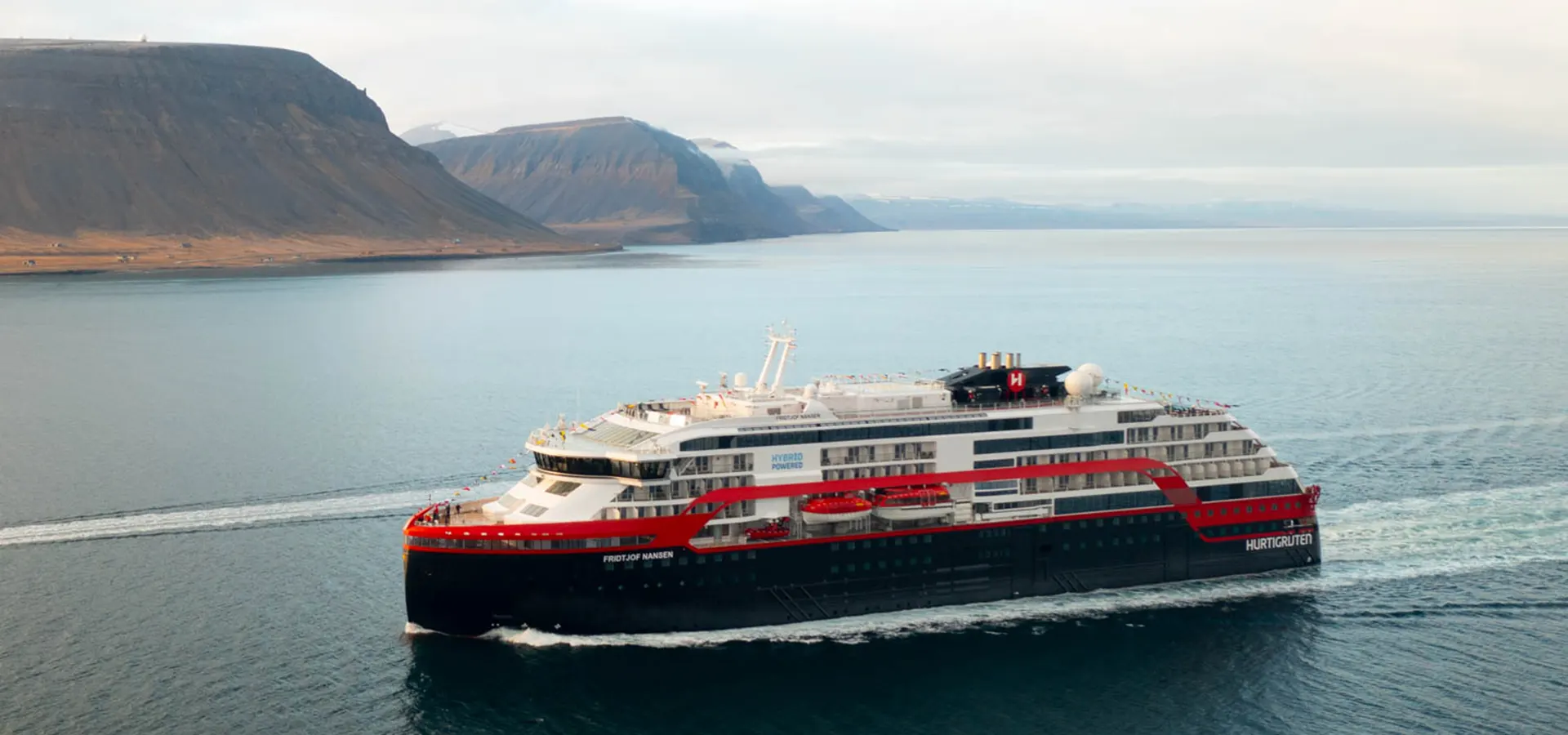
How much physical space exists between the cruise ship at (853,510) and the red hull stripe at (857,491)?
0.06m

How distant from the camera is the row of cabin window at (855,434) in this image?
39.2 meters

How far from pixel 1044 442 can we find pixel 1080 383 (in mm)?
2443

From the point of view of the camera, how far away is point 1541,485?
5319cm

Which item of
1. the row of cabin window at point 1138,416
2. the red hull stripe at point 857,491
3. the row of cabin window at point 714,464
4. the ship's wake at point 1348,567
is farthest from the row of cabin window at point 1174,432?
the row of cabin window at point 714,464

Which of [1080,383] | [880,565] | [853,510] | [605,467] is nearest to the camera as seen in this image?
[605,467]

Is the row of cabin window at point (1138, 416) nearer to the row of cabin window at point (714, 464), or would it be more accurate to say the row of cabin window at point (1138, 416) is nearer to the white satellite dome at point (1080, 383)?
the white satellite dome at point (1080, 383)

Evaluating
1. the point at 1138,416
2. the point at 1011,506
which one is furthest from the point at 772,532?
the point at 1138,416

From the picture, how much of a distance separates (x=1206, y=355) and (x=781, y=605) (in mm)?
66121

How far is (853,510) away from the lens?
130ft

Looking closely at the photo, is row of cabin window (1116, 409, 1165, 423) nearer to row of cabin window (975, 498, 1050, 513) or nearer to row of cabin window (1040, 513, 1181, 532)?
row of cabin window (1040, 513, 1181, 532)

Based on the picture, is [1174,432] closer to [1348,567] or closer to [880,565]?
[1348,567]

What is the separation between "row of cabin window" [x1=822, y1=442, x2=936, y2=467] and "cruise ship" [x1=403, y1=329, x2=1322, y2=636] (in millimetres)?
63

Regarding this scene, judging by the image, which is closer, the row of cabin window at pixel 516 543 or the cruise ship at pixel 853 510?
the row of cabin window at pixel 516 543

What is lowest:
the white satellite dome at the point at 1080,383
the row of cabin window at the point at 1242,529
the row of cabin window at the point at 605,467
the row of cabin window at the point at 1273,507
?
the row of cabin window at the point at 1242,529
